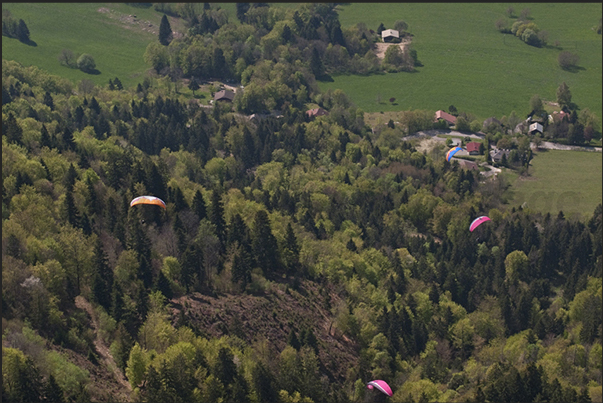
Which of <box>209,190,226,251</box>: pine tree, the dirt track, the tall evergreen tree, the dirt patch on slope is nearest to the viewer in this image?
the dirt track

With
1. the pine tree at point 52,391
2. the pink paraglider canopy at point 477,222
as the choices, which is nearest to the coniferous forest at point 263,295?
the pine tree at point 52,391

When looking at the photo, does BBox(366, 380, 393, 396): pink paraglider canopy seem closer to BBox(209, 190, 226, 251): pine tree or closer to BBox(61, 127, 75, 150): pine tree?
BBox(209, 190, 226, 251): pine tree

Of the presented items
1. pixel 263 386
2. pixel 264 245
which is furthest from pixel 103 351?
pixel 264 245

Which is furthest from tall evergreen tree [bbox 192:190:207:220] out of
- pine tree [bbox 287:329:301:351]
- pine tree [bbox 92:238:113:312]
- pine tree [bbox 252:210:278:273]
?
pine tree [bbox 287:329:301:351]

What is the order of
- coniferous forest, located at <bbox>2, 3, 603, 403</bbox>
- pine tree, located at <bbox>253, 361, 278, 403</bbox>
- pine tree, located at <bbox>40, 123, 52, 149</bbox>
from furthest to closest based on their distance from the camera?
pine tree, located at <bbox>40, 123, 52, 149</bbox>
pine tree, located at <bbox>253, 361, 278, 403</bbox>
coniferous forest, located at <bbox>2, 3, 603, 403</bbox>

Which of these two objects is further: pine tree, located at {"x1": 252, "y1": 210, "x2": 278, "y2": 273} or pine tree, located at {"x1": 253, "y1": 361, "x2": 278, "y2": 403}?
pine tree, located at {"x1": 252, "y1": 210, "x2": 278, "y2": 273}

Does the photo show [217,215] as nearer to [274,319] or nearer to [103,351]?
[274,319]
